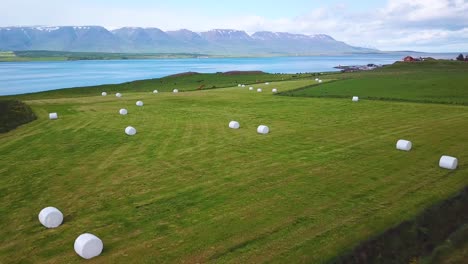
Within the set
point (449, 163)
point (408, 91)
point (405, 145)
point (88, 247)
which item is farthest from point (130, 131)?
point (408, 91)

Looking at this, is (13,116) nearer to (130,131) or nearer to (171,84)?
(130,131)

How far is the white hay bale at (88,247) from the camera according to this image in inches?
390

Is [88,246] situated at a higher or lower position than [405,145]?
lower

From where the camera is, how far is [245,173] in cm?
1647

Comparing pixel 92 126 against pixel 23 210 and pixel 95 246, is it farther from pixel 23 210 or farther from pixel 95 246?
pixel 95 246

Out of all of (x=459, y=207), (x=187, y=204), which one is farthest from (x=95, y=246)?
(x=459, y=207)

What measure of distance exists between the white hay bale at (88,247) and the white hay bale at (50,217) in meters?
2.06

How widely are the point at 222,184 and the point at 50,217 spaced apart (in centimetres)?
646

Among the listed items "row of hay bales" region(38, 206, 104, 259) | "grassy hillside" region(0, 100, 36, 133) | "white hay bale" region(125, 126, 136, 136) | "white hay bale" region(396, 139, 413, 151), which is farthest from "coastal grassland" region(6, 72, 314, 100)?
"row of hay bales" region(38, 206, 104, 259)

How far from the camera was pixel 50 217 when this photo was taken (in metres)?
11.6

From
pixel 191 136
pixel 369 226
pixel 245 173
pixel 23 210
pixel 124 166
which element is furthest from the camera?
pixel 191 136

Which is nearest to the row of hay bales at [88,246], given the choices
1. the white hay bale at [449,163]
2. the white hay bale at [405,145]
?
the white hay bale at [449,163]

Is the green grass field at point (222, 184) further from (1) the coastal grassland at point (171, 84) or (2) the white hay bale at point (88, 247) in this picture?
(1) the coastal grassland at point (171, 84)

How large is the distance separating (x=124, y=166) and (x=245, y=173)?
604cm
